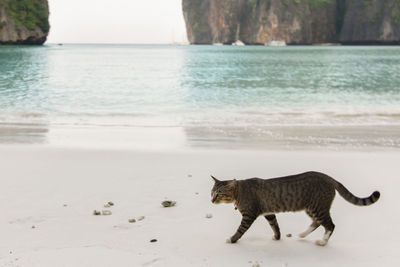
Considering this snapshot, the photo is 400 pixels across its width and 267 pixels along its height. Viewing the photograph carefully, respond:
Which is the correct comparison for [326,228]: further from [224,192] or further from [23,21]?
[23,21]

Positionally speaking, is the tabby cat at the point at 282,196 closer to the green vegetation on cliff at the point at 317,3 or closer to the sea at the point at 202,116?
the sea at the point at 202,116

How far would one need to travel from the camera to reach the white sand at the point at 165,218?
3.99 meters

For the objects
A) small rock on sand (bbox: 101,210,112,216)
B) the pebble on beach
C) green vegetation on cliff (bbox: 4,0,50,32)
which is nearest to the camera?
small rock on sand (bbox: 101,210,112,216)

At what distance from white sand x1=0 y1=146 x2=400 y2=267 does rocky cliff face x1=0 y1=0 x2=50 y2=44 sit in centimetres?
11099

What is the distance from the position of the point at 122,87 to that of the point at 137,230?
24.5m

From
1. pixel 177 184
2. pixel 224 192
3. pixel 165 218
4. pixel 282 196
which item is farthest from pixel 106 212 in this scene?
pixel 282 196

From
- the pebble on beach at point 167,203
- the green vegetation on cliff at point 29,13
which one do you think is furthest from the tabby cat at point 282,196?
the green vegetation on cliff at point 29,13

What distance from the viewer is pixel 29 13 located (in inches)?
4461

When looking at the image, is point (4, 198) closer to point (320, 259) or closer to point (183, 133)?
point (320, 259)

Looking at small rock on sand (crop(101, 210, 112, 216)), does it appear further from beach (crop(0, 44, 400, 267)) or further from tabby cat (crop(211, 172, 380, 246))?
tabby cat (crop(211, 172, 380, 246))

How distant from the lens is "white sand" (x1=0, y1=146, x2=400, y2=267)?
399cm

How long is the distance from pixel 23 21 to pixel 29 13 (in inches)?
139

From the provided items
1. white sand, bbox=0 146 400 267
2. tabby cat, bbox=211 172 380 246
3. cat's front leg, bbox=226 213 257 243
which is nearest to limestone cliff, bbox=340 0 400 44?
white sand, bbox=0 146 400 267

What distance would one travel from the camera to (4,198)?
5.55m
